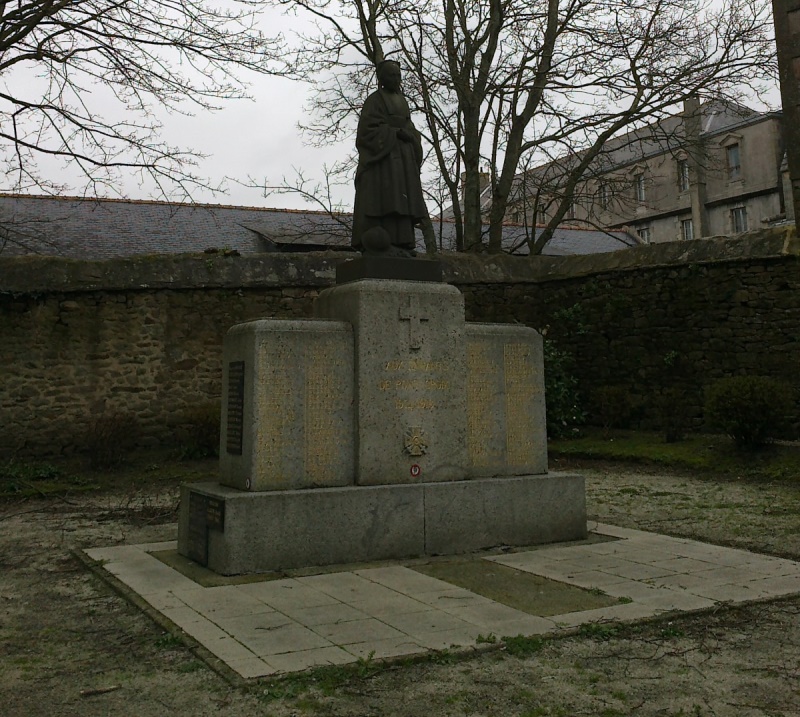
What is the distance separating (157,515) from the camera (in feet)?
26.0

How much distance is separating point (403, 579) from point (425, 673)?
1.62 metres

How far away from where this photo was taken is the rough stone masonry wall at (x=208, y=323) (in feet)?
35.3

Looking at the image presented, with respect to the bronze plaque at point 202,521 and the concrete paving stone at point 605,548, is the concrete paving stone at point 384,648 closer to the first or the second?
the bronze plaque at point 202,521

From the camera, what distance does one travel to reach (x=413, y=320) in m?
5.97

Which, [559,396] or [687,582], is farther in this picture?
[559,396]

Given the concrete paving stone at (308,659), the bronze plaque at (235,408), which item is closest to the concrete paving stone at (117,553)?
the bronze plaque at (235,408)

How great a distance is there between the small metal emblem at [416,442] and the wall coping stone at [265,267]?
6544mm

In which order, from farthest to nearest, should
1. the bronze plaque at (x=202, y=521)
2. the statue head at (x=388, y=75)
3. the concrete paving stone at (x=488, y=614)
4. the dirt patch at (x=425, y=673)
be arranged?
the statue head at (x=388, y=75) < the bronze plaque at (x=202, y=521) < the concrete paving stone at (x=488, y=614) < the dirt patch at (x=425, y=673)

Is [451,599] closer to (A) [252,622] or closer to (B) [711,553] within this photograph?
(A) [252,622]

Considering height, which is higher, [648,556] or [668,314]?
[668,314]

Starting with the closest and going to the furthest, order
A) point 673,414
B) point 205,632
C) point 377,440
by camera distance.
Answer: point 205,632, point 377,440, point 673,414

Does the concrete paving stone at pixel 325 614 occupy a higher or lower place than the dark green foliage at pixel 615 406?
lower

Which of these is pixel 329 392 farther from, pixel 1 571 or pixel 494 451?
pixel 1 571

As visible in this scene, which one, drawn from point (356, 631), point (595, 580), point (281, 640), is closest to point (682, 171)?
point (595, 580)
